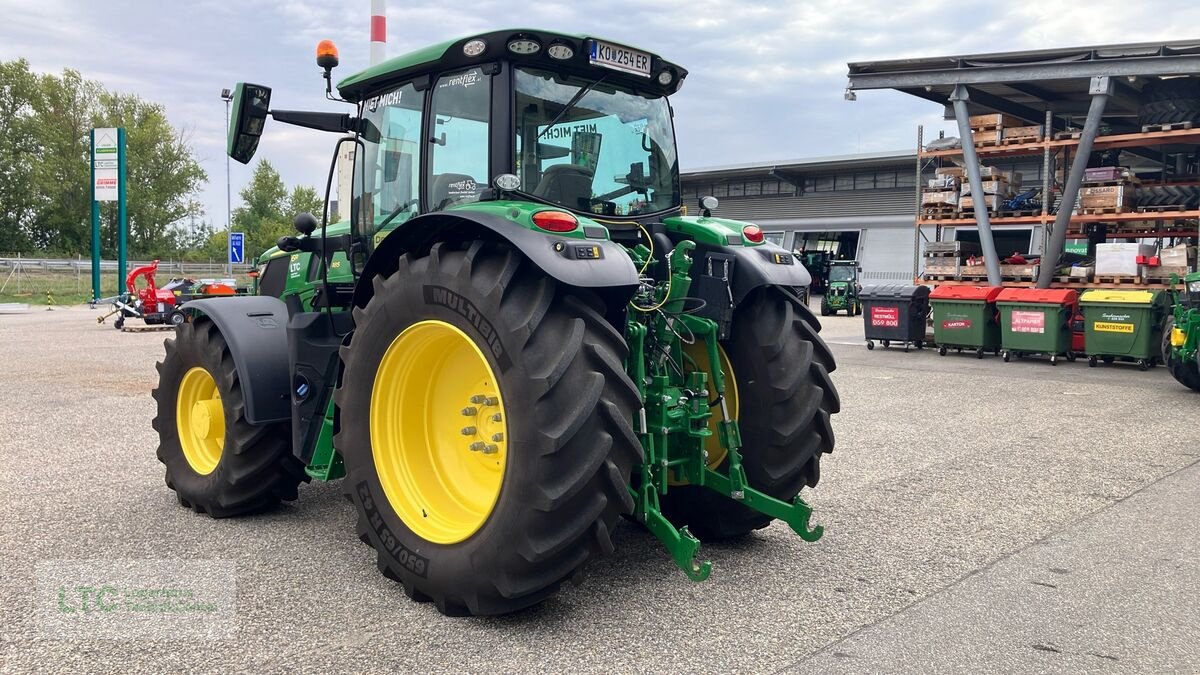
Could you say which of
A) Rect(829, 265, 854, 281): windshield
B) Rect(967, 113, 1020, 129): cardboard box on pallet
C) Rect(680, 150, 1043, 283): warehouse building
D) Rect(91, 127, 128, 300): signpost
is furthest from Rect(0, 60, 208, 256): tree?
Rect(967, 113, 1020, 129): cardboard box on pallet

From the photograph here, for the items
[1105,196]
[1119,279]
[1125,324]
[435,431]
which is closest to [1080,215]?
[1105,196]

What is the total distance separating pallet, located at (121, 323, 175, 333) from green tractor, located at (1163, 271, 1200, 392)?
1848 centimetres

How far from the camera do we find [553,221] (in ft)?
11.8

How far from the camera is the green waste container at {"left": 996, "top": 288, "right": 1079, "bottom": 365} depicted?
543 inches

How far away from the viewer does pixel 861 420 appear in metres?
8.68

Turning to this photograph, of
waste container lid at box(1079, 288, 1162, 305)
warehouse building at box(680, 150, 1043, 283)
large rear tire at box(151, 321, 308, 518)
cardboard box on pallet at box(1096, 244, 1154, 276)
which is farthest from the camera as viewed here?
warehouse building at box(680, 150, 1043, 283)

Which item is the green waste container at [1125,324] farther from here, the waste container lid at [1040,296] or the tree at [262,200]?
the tree at [262,200]

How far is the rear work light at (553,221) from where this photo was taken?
141 inches

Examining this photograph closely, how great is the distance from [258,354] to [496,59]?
206cm

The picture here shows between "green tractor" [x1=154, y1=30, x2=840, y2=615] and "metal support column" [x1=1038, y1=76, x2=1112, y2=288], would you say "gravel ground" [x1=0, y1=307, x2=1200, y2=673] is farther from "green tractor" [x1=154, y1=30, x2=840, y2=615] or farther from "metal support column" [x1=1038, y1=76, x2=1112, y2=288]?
"metal support column" [x1=1038, y1=76, x2=1112, y2=288]

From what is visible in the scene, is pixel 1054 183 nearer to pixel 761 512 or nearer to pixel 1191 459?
pixel 1191 459

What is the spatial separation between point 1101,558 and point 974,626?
1.37 m

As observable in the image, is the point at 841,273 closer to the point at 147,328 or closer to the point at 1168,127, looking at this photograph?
the point at 1168,127

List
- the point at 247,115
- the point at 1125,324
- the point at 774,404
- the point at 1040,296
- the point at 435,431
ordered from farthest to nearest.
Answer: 1. the point at 1040,296
2. the point at 1125,324
3. the point at 247,115
4. the point at 774,404
5. the point at 435,431
